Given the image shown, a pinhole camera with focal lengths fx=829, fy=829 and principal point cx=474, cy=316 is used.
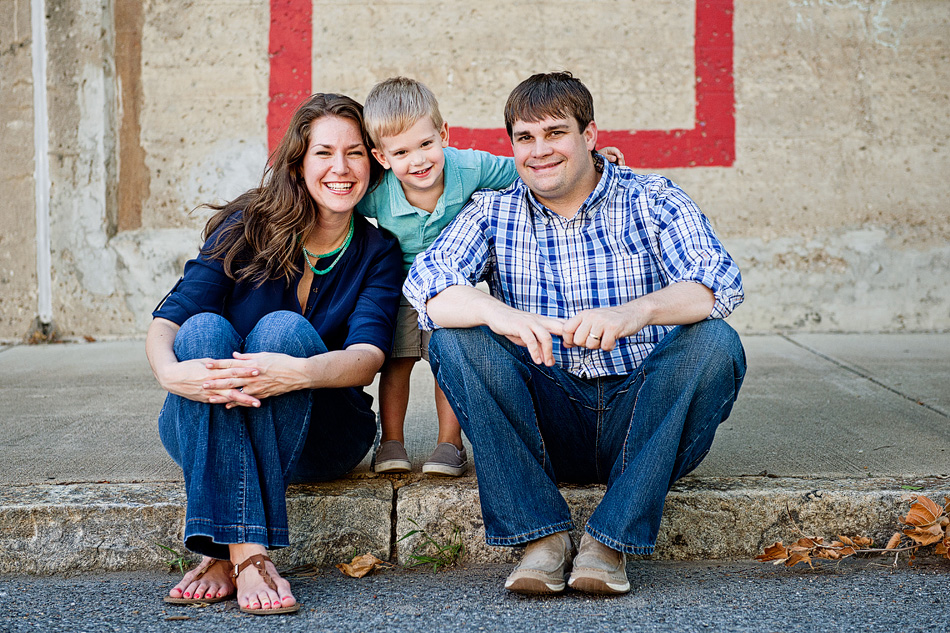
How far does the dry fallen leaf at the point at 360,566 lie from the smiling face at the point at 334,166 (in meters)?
1.01

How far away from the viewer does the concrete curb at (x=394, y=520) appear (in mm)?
2264

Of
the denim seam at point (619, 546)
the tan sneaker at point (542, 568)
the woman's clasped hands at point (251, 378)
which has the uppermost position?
the woman's clasped hands at point (251, 378)

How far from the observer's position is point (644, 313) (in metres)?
2.10

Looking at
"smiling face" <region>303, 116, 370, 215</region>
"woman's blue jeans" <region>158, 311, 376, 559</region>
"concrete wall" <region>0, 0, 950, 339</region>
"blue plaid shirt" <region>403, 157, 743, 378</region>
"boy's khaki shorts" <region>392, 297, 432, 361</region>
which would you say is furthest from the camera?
"concrete wall" <region>0, 0, 950, 339</region>

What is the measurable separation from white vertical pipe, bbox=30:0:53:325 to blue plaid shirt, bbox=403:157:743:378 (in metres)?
3.68

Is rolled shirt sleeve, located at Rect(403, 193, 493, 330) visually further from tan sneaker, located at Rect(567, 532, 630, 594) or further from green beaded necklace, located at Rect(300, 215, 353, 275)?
tan sneaker, located at Rect(567, 532, 630, 594)

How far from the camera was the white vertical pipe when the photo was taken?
509cm

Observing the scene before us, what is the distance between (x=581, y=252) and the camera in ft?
8.05

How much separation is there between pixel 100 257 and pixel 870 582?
4625 mm

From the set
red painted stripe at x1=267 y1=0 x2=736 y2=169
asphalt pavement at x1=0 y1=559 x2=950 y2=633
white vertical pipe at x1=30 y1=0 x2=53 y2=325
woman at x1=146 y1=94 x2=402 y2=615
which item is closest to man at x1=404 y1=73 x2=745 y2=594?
asphalt pavement at x1=0 y1=559 x2=950 y2=633

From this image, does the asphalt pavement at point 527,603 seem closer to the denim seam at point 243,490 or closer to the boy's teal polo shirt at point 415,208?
the denim seam at point 243,490

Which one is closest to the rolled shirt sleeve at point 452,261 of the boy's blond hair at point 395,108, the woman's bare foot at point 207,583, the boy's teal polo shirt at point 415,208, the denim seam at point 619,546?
the boy's teal polo shirt at point 415,208

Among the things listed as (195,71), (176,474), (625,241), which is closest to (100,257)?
(195,71)

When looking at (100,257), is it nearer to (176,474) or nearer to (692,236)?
(176,474)
